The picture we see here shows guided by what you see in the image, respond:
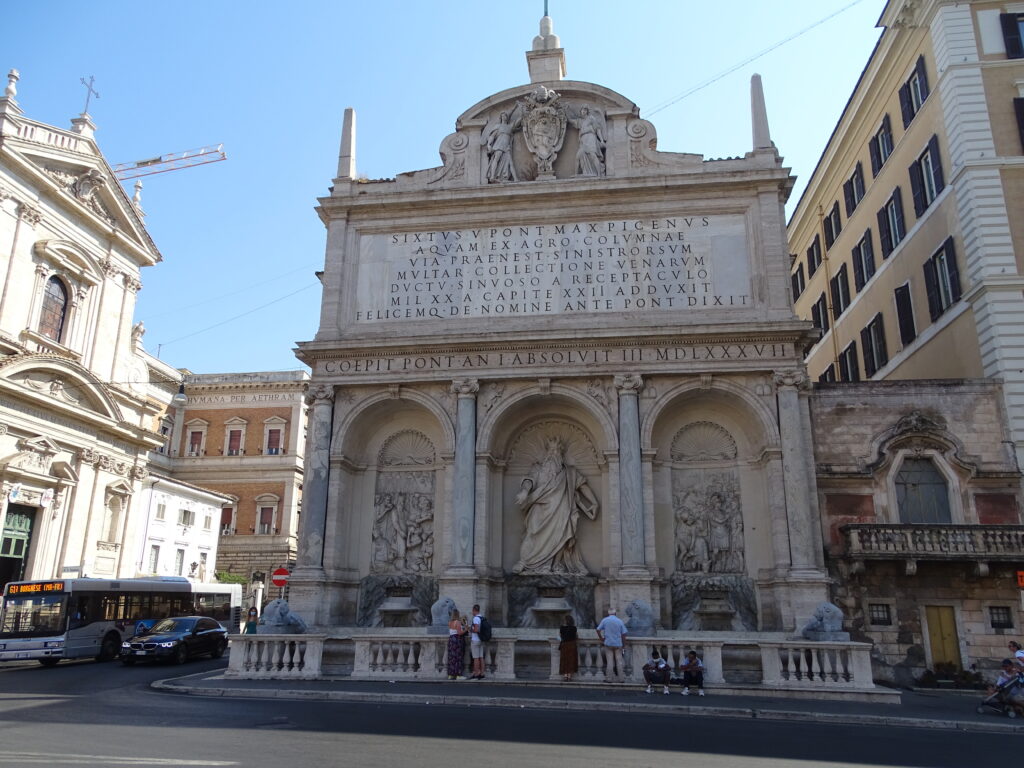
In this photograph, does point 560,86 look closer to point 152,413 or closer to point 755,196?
point 755,196

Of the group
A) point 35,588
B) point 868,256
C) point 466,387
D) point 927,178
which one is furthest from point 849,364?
point 35,588

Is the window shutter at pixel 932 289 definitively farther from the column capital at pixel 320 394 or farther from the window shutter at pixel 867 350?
the column capital at pixel 320 394

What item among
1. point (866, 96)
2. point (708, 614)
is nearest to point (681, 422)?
point (708, 614)

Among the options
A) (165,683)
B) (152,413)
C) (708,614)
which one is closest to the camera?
(165,683)

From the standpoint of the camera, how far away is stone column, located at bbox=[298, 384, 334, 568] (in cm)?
2133

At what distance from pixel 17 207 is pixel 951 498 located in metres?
33.2

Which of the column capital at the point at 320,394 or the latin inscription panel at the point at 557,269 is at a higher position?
the latin inscription panel at the point at 557,269

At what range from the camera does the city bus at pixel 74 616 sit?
22625 millimetres

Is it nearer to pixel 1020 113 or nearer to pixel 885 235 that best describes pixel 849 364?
pixel 885 235

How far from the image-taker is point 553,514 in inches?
851

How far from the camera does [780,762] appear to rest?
8.58m

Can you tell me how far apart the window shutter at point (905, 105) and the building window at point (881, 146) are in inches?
37.5

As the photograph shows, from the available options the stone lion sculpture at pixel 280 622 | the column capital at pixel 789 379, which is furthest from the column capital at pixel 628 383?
the stone lion sculpture at pixel 280 622

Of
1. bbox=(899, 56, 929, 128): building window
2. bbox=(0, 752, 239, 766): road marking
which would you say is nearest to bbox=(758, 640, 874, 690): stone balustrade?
bbox=(0, 752, 239, 766): road marking
